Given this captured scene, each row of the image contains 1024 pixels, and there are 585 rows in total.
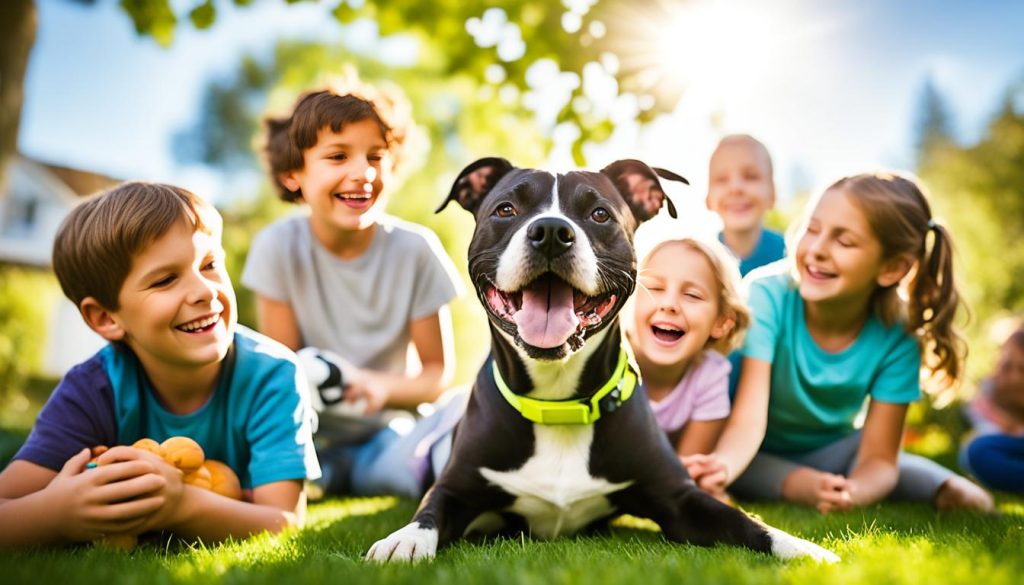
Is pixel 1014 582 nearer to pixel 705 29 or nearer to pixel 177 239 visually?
pixel 177 239

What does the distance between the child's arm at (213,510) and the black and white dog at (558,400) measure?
1.94ft

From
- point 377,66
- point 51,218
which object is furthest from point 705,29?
point 51,218

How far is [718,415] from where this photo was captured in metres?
4.18

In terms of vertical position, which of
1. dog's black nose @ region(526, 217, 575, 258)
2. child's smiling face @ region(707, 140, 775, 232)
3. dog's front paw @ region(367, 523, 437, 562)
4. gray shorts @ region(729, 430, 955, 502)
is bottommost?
gray shorts @ region(729, 430, 955, 502)

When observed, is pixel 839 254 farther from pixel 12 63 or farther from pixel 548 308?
pixel 12 63

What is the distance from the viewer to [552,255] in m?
3.06

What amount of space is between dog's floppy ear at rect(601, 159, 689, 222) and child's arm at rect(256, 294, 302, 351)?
7.78 feet

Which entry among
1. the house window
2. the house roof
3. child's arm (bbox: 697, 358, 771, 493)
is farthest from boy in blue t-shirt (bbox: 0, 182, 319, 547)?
the house window

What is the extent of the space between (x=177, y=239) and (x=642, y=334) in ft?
7.09

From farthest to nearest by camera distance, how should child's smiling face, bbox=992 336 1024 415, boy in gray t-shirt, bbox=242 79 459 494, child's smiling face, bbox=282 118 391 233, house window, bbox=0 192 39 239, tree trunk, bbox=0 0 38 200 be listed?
house window, bbox=0 192 39 239
tree trunk, bbox=0 0 38 200
child's smiling face, bbox=992 336 1024 415
boy in gray t-shirt, bbox=242 79 459 494
child's smiling face, bbox=282 118 391 233

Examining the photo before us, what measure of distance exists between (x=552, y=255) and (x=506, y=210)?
42 cm

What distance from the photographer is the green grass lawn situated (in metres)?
2.28

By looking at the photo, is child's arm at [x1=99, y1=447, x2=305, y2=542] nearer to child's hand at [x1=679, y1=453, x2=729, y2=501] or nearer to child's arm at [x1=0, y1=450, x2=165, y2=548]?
child's arm at [x1=0, y1=450, x2=165, y2=548]

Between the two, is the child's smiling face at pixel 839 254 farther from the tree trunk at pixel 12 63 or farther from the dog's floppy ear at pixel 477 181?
the tree trunk at pixel 12 63
